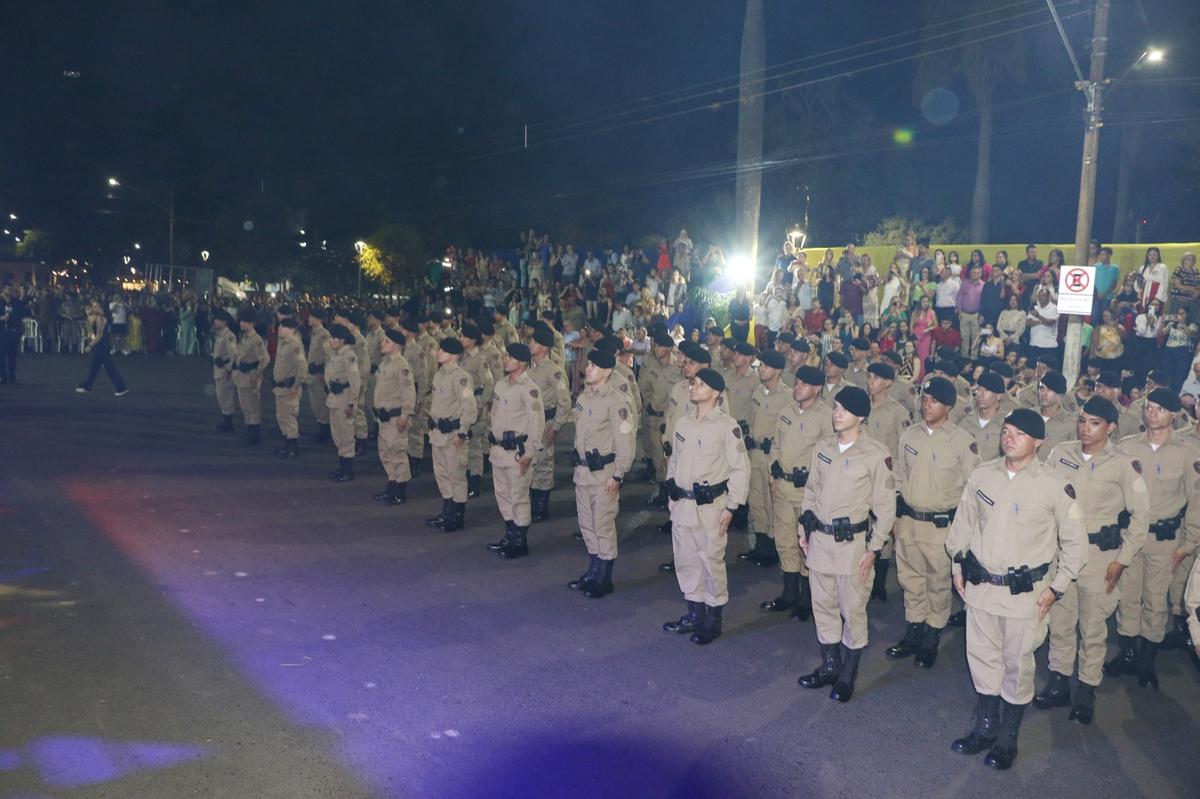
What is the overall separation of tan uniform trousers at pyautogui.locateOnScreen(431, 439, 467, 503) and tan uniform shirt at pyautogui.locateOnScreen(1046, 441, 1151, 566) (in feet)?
19.8

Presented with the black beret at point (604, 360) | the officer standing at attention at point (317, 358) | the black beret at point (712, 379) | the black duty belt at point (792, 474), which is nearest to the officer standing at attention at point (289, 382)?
the officer standing at attention at point (317, 358)

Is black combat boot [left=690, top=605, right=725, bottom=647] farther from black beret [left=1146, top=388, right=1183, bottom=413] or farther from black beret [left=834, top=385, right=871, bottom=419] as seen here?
black beret [left=1146, top=388, right=1183, bottom=413]

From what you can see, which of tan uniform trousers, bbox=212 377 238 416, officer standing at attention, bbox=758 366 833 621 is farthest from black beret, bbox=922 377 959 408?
tan uniform trousers, bbox=212 377 238 416

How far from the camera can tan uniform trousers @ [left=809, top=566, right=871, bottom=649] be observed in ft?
21.3

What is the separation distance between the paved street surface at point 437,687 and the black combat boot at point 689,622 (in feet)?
0.44

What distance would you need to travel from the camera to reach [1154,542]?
23.4 ft

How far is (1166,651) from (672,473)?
4183 mm

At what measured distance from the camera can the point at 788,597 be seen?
834 centimetres

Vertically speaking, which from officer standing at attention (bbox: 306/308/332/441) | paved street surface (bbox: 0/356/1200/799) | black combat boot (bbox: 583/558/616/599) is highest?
officer standing at attention (bbox: 306/308/332/441)

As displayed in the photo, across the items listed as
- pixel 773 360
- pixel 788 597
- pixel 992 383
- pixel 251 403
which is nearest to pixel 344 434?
pixel 251 403

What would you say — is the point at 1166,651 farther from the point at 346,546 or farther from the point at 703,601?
the point at 346,546

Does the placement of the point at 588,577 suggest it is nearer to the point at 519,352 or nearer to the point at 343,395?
the point at 519,352

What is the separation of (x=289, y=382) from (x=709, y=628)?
896 centimetres

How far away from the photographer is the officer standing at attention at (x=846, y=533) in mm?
6488
